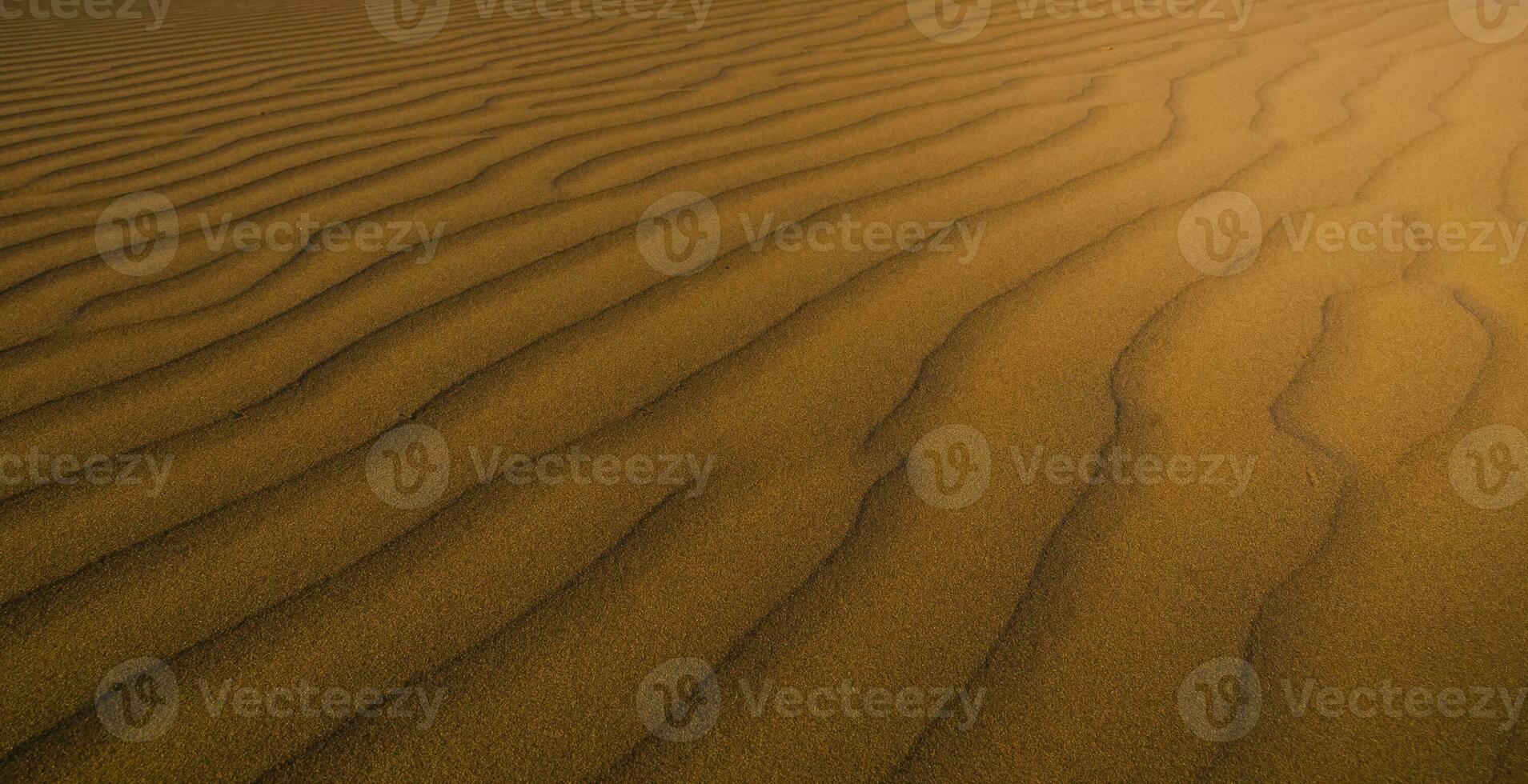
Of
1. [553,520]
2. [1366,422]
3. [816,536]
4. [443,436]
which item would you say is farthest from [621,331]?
[1366,422]

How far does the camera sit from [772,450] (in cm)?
137

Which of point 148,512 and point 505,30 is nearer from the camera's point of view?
point 148,512

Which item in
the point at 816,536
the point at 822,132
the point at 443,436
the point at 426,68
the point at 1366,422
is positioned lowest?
the point at 1366,422

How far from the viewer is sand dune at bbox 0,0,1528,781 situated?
98cm

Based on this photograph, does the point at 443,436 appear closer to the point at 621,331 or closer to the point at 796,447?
the point at 621,331

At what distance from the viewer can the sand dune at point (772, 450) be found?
3.23 feet

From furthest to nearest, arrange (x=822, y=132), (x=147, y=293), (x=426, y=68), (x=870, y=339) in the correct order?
(x=426, y=68) → (x=822, y=132) → (x=147, y=293) → (x=870, y=339)

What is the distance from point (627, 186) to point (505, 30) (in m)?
2.22

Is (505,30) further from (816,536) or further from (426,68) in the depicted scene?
(816,536)

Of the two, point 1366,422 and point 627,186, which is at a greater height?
point 627,186

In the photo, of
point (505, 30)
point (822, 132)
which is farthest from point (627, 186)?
point (505, 30)

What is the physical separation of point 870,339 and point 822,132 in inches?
48.4

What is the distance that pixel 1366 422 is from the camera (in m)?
1.39

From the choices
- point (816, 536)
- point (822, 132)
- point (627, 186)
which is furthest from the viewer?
point (822, 132)
